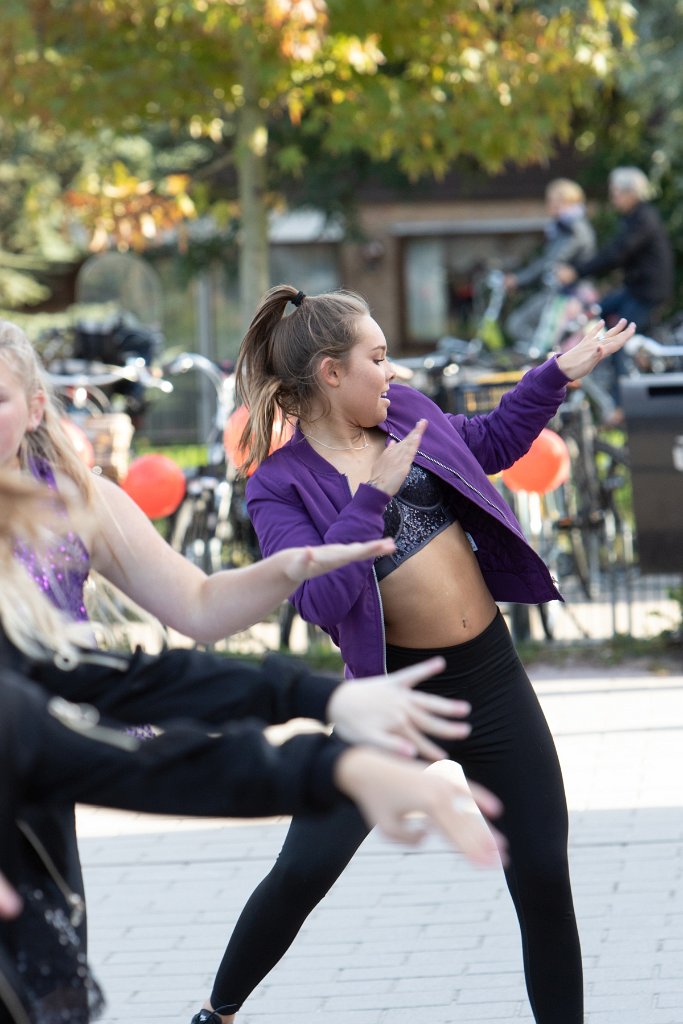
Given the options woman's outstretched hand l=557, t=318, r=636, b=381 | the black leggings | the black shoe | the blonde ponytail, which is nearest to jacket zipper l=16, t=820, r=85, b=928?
the black leggings

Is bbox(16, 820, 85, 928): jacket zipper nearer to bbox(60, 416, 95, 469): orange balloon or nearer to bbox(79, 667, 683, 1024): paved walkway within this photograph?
bbox(79, 667, 683, 1024): paved walkway

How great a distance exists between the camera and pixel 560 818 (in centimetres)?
341

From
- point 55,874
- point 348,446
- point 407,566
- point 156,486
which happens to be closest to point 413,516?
point 407,566

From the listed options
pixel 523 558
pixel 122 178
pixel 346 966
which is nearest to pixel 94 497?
pixel 523 558

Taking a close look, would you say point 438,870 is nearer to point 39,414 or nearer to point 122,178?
point 39,414

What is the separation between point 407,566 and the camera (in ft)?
11.6

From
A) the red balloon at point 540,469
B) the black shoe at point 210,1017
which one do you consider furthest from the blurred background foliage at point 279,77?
the black shoe at point 210,1017

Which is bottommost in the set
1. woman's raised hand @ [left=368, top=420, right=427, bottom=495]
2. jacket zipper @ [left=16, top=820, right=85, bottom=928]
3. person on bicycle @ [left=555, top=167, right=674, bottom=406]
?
jacket zipper @ [left=16, top=820, right=85, bottom=928]

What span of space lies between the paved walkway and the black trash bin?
1366 millimetres

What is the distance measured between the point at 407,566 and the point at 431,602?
9 centimetres

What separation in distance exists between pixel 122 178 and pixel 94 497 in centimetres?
978

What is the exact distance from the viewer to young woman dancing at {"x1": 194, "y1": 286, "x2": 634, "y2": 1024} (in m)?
3.38

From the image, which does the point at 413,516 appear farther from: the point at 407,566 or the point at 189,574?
the point at 189,574

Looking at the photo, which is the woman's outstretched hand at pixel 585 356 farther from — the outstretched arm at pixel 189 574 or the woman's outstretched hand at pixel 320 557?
the woman's outstretched hand at pixel 320 557
